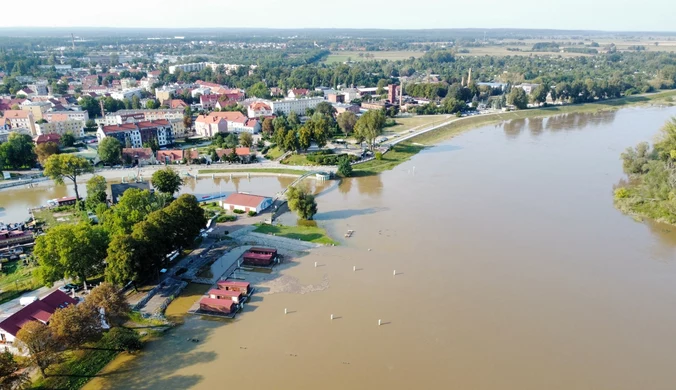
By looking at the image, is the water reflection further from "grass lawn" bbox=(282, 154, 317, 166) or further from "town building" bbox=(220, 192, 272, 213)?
"town building" bbox=(220, 192, 272, 213)

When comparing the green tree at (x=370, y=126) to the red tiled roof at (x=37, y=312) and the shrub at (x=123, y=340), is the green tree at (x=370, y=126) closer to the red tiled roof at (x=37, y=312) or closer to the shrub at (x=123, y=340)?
the red tiled roof at (x=37, y=312)

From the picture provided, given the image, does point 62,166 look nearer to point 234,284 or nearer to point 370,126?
point 234,284

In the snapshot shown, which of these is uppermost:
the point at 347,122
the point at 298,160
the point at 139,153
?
the point at 347,122

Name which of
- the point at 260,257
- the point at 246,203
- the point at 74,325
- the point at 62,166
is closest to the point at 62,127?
the point at 62,166

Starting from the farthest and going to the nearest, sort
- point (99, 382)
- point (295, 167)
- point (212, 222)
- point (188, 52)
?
point (188, 52)
point (295, 167)
point (212, 222)
point (99, 382)

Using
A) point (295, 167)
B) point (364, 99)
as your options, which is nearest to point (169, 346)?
point (295, 167)

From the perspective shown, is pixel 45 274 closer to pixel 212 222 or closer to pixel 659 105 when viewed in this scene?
pixel 212 222
